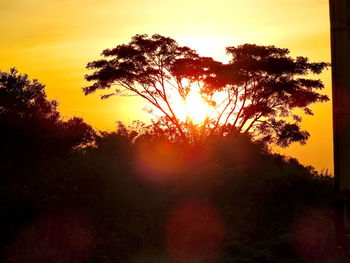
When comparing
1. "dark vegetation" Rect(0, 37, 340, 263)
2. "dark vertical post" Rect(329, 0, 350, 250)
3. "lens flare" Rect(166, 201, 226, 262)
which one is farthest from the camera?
"lens flare" Rect(166, 201, 226, 262)

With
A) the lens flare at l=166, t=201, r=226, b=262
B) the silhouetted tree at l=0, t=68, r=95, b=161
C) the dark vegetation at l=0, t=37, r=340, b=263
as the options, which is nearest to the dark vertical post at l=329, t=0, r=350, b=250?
the dark vegetation at l=0, t=37, r=340, b=263

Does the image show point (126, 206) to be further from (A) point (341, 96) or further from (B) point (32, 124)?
(A) point (341, 96)

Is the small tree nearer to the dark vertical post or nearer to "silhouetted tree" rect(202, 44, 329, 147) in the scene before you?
"silhouetted tree" rect(202, 44, 329, 147)

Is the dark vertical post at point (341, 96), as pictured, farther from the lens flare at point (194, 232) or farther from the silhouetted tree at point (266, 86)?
the silhouetted tree at point (266, 86)

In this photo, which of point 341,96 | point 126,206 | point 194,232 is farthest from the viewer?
point 126,206

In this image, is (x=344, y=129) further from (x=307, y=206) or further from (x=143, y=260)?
(x=307, y=206)

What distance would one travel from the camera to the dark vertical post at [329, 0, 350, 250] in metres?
5.41

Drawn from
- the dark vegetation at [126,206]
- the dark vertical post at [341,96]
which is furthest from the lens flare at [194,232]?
the dark vertical post at [341,96]

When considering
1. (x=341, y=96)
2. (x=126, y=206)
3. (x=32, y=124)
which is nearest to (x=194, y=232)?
(x=126, y=206)

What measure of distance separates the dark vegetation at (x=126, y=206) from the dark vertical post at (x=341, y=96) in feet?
38.2

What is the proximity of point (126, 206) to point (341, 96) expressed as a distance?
17123mm

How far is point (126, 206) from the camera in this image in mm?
21844

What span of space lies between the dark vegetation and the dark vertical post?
11.6 m

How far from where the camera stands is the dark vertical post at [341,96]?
5.41m
